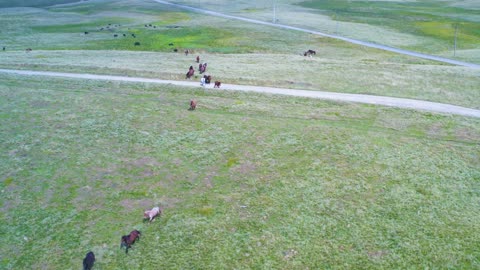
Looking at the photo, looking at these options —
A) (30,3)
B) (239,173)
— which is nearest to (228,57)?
(239,173)

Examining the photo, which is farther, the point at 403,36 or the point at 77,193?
the point at 403,36

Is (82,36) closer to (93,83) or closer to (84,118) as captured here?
(93,83)

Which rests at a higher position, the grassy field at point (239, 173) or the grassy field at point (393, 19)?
the grassy field at point (393, 19)

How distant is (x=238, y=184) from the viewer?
76.7 ft

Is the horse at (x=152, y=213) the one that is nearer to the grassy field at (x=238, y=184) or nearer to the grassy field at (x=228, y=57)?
the grassy field at (x=238, y=184)

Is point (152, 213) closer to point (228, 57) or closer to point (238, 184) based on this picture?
point (238, 184)

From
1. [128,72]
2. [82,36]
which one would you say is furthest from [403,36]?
[82,36]

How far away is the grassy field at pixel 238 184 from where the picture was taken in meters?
18.2

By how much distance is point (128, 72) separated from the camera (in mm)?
45344

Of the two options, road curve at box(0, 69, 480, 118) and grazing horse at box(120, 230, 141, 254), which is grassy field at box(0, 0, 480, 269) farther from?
road curve at box(0, 69, 480, 118)

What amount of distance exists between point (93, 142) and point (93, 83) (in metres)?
14.7

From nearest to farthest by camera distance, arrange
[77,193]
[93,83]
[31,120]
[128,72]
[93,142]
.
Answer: [77,193] → [93,142] → [31,120] → [93,83] → [128,72]

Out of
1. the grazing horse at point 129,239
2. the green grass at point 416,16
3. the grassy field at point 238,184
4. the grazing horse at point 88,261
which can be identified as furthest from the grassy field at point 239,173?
the green grass at point 416,16

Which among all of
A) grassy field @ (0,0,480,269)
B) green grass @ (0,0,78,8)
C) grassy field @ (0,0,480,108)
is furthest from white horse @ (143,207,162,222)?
green grass @ (0,0,78,8)
